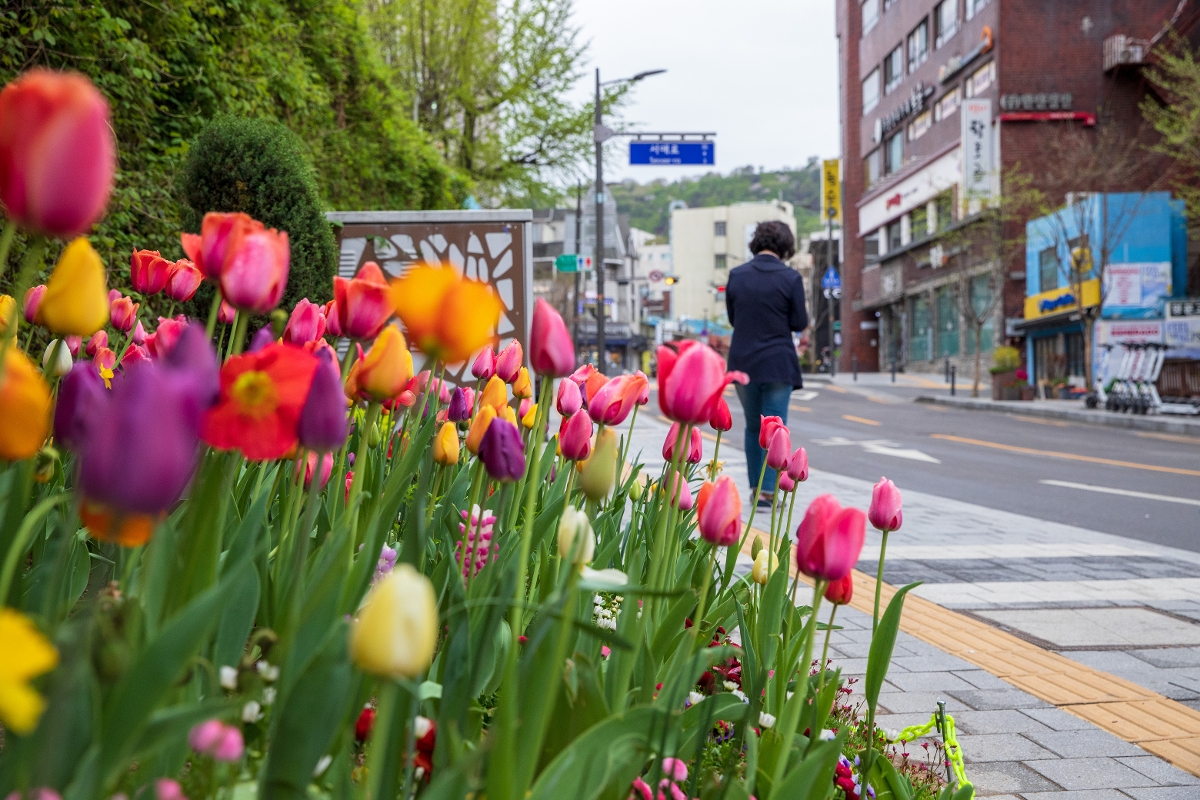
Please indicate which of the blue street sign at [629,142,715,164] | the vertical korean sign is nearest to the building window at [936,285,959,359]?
the vertical korean sign

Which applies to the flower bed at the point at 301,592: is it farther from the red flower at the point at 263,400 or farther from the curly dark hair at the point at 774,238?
the curly dark hair at the point at 774,238

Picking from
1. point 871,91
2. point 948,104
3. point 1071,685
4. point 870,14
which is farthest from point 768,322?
point 870,14

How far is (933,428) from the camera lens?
18641mm

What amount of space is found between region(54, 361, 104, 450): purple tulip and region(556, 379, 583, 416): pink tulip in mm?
1110

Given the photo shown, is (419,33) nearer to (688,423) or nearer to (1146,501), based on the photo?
(1146,501)

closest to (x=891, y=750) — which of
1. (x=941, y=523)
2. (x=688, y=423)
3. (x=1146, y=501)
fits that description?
(x=688, y=423)

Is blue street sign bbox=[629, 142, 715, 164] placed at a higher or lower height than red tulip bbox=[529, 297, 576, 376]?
higher

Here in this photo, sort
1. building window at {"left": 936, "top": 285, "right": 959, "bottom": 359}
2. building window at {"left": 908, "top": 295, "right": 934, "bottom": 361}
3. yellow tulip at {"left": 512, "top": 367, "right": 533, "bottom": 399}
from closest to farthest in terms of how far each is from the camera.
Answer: yellow tulip at {"left": 512, "top": 367, "right": 533, "bottom": 399}
building window at {"left": 936, "top": 285, "right": 959, "bottom": 359}
building window at {"left": 908, "top": 295, "right": 934, "bottom": 361}

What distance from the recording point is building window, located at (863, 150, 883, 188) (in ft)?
163

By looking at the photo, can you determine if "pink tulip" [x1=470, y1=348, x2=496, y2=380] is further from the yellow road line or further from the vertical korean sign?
the vertical korean sign

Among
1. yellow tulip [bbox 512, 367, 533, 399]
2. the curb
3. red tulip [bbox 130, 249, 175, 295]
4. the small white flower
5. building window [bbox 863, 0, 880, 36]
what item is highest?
building window [bbox 863, 0, 880, 36]

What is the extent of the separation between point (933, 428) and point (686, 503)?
17359 mm

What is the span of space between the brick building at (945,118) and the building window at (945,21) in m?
0.06

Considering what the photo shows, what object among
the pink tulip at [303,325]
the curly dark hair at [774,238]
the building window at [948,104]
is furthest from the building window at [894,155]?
the pink tulip at [303,325]
